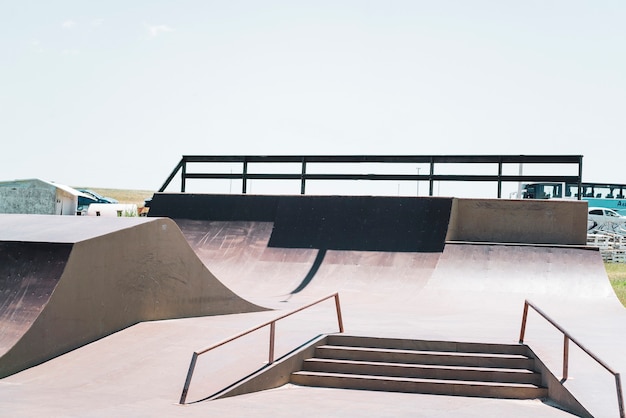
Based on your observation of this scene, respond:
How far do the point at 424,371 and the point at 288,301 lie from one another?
15.5ft

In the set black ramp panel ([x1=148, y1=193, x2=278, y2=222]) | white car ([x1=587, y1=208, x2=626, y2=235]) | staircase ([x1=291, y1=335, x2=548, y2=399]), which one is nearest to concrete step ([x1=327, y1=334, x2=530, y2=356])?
staircase ([x1=291, y1=335, x2=548, y2=399])

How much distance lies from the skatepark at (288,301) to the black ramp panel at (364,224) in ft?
0.12

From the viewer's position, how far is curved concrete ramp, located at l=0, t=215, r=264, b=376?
23.9 ft

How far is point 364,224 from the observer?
15875 mm

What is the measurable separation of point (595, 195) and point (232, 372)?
44.6m

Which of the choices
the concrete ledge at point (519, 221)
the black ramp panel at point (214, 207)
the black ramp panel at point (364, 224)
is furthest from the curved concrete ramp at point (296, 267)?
the concrete ledge at point (519, 221)

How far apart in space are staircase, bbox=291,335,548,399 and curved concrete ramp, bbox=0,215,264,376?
230 cm

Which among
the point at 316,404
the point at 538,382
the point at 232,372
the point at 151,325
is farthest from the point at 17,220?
the point at 538,382

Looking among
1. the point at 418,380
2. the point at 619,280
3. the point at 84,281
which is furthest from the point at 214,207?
the point at 619,280

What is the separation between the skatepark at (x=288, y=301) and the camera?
6566 mm

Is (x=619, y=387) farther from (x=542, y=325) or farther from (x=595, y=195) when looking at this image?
(x=595, y=195)

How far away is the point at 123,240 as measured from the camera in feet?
27.8

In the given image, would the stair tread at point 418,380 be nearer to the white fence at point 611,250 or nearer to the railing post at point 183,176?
the railing post at point 183,176

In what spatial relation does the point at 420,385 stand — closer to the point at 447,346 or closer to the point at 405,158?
the point at 447,346
